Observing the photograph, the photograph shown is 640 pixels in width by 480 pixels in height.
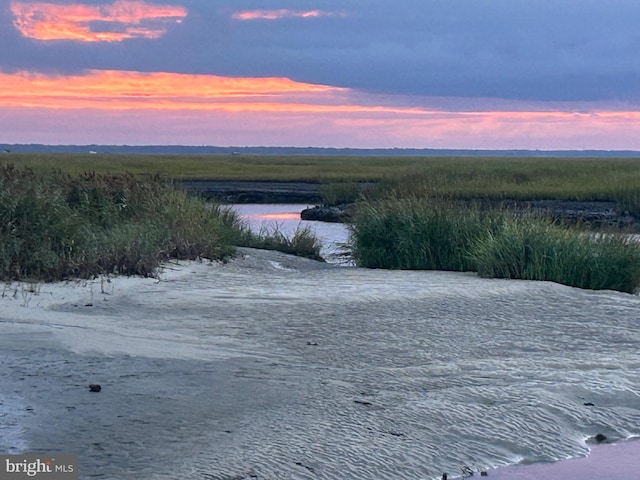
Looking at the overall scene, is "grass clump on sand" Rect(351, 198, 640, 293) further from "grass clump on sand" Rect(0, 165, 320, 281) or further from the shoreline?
the shoreline

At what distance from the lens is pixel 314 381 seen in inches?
350

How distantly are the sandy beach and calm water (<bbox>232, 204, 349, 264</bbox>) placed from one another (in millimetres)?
9137

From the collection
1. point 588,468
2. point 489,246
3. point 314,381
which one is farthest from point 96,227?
point 588,468

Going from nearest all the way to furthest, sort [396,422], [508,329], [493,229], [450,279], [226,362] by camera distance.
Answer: [396,422] < [226,362] < [508,329] < [450,279] < [493,229]

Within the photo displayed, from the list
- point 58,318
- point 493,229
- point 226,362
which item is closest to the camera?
point 226,362

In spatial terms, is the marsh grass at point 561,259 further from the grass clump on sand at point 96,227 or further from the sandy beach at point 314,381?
the grass clump on sand at point 96,227

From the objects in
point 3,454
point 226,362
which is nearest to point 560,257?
point 226,362

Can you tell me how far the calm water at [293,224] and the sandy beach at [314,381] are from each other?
9137 mm

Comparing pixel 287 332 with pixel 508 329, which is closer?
pixel 287 332

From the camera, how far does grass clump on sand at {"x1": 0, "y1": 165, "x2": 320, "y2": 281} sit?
43.7 ft

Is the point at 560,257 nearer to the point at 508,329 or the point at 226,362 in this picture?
the point at 508,329

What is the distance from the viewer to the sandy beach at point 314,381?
710cm

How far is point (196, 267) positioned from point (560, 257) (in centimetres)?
563

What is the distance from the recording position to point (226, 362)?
9344 mm
